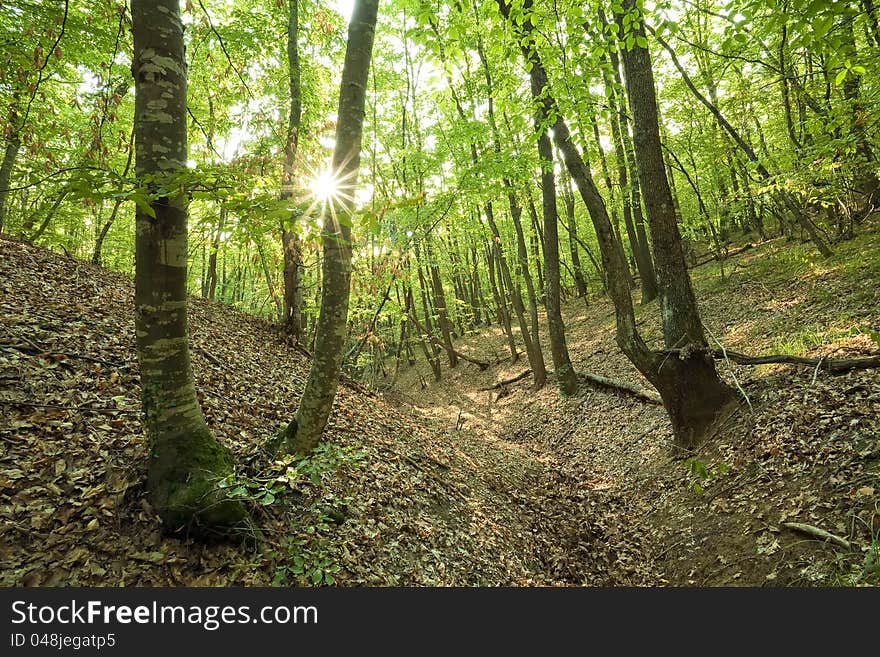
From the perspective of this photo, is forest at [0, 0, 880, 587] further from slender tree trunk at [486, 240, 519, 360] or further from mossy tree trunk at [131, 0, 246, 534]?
slender tree trunk at [486, 240, 519, 360]

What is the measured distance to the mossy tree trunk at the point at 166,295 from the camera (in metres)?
3.31

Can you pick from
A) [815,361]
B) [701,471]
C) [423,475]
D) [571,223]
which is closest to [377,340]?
[423,475]

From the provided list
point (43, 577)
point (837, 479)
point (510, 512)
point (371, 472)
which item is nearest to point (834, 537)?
point (837, 479)

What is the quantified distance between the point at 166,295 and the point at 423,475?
452cm

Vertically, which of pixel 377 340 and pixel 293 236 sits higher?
pixel 293 236

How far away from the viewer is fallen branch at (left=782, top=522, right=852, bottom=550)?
3.77 m

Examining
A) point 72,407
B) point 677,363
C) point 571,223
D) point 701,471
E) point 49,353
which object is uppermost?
point 571,223

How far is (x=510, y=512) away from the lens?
6562 mm

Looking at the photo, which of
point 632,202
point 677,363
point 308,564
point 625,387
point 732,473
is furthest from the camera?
point 632,202

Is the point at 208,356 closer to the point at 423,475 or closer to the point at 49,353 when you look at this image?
the point at 49,353

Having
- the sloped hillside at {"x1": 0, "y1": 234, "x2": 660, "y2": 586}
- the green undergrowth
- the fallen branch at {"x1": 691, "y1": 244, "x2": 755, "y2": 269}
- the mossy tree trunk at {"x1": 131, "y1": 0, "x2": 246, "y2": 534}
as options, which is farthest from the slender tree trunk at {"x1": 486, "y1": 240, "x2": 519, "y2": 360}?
the mossy tree trunk at {"x1": 131, "y1": 0, "x2": 246, "y2": 534}

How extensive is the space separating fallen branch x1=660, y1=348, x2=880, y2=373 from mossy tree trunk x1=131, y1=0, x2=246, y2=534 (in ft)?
22.1

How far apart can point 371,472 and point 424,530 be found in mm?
1182

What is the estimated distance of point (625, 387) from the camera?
10281 millimetres
